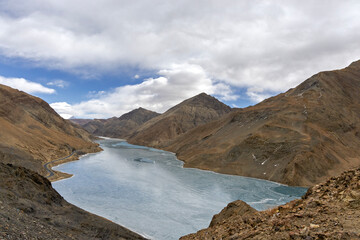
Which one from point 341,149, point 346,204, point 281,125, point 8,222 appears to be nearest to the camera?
point 346,204

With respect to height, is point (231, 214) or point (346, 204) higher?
point (346, 204)

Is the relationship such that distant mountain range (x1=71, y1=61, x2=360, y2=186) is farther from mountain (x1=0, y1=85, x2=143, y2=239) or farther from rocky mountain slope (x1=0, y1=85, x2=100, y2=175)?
mountain (x1=0, y1=85, x2=143, y2=239)

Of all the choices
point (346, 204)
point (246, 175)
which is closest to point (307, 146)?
point (246, 175)

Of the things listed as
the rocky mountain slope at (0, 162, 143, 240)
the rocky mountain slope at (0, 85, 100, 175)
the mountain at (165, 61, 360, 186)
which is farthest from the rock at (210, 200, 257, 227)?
the rocky mountain slope at (0, 85, 100, 175)

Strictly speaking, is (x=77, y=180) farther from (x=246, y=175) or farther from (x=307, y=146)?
(x=307, y=146)

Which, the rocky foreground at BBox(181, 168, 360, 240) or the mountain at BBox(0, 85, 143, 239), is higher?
the rocky foreground at BBox(181, 168, 360, 240)

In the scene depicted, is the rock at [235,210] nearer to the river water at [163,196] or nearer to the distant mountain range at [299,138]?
the river water at [163,196]

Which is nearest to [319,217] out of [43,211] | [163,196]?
[43,211]
